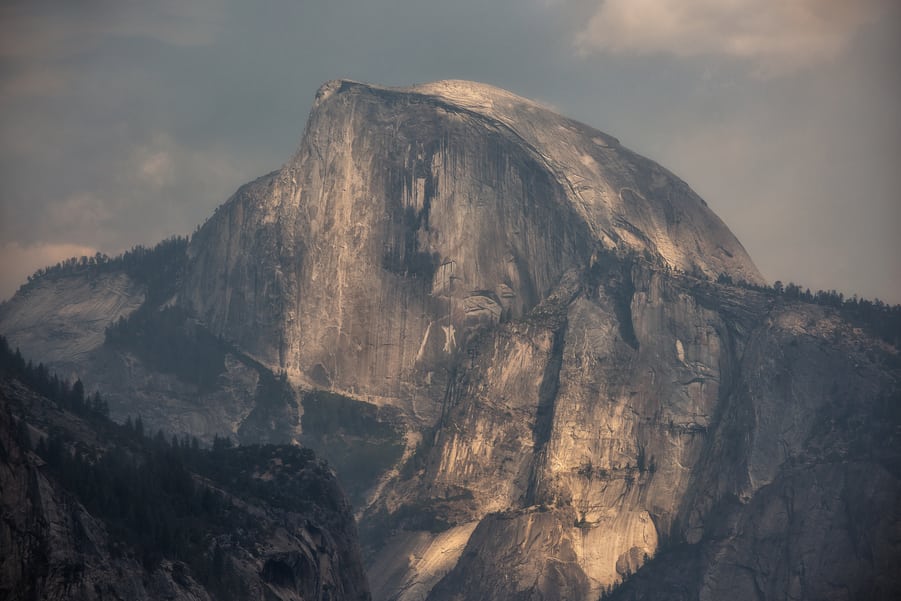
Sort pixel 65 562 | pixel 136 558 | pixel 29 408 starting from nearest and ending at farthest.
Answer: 1. pixel 65 562
2. pixel 136 558
3. pixel 29 408

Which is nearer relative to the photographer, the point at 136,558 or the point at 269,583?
the point at 136,558

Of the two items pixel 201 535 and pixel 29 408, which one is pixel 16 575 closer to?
pixel 201 535

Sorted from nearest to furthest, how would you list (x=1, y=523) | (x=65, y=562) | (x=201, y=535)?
(x=1, y=523), (x=65, y=562), (x=201, y=535)

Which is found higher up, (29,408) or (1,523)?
(29,408)

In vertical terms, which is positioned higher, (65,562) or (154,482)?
(154,482)

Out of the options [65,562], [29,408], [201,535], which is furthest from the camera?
[29,408]

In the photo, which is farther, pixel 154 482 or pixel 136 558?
pixel 154 482

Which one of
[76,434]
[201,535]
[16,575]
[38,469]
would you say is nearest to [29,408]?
[76,434]

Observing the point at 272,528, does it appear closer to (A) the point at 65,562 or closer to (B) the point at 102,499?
(B) the point at 102,499

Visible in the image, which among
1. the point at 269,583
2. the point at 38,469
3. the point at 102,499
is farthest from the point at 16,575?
the point at 269,583
